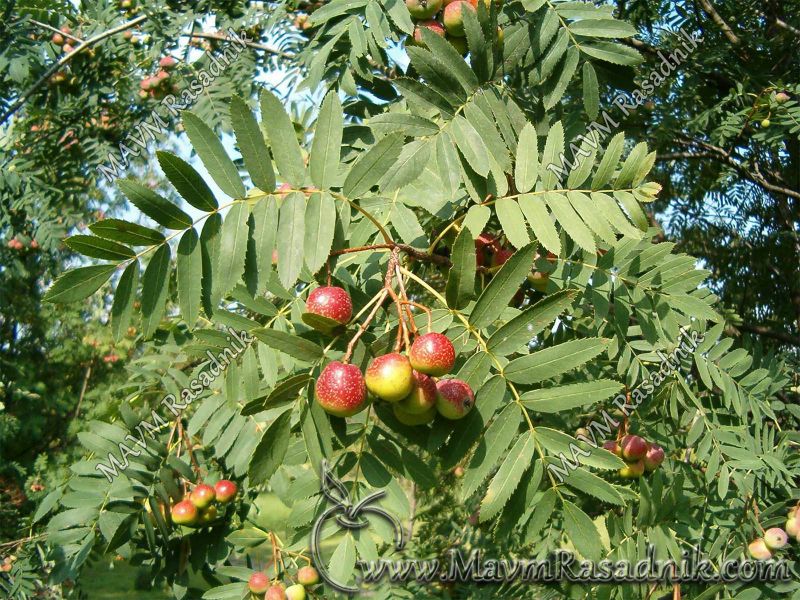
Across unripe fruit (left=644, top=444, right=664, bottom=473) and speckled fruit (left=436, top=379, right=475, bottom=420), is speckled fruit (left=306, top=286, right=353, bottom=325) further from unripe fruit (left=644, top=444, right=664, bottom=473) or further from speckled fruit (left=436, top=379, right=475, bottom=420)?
unripe fruit (left=644, top=444, right=664, bottom=473)

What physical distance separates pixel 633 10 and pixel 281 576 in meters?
3.41

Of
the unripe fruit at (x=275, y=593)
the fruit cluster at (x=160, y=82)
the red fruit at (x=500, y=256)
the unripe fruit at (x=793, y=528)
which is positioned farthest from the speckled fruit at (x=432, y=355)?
the fruit cluster at (x=160, y=82)

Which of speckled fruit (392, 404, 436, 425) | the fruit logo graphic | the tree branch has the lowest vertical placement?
the fruit logo graphic

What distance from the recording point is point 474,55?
1.60 metres

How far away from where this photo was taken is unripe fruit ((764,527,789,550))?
234 cm

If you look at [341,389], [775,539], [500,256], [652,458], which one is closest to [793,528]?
[775,539]

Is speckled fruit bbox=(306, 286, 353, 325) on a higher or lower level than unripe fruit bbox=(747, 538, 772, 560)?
higher

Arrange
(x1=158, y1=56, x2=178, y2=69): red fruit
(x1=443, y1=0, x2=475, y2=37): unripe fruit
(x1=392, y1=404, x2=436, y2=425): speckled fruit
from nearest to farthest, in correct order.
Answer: (x1=392, y1=404, x2=436, y2=425): speckled fruit → (x1=443, y1=0, x2=475, y2=37): unripe fruit → (x1=158, y1=56, x2=178, y2=69): red fruit

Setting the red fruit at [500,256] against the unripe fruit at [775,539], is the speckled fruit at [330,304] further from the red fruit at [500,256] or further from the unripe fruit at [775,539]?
the unripe fruit at [775,539]

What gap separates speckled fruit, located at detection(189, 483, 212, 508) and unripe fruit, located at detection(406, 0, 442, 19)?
1.87m

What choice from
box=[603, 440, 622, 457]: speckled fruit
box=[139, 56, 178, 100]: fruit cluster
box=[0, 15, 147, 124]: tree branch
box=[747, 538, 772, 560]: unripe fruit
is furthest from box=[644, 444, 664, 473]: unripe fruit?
box=[139, 56, 178, 100]: fruit cluster

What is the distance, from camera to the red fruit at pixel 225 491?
2547 millimetres

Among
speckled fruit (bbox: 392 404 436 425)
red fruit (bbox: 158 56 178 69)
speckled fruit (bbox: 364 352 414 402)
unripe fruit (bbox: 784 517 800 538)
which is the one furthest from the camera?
red fruit (bbox: 158 56 178 69)

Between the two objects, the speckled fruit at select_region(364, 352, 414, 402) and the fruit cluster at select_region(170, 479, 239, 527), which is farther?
the fruit cluster at select_region(170, 479, 239, 527)
